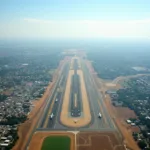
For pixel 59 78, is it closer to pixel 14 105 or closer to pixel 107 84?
pixel 107 84

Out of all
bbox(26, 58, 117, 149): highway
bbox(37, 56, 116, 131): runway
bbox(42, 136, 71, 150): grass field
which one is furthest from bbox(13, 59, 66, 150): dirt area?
bbox(42, 136, 71, 150): grass field

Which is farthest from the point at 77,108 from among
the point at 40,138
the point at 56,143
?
the point at 56,143

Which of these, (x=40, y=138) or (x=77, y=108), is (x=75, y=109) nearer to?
(x=77, y=108)

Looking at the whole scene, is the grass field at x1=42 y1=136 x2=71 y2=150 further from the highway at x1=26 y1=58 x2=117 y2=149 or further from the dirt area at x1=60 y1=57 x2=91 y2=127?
the dirt area at x1=60 y1=57 x2=91 y2=127

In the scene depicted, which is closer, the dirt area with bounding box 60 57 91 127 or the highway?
the highway

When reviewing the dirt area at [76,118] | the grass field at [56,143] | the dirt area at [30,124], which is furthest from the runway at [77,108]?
the grass field at [56,143]
